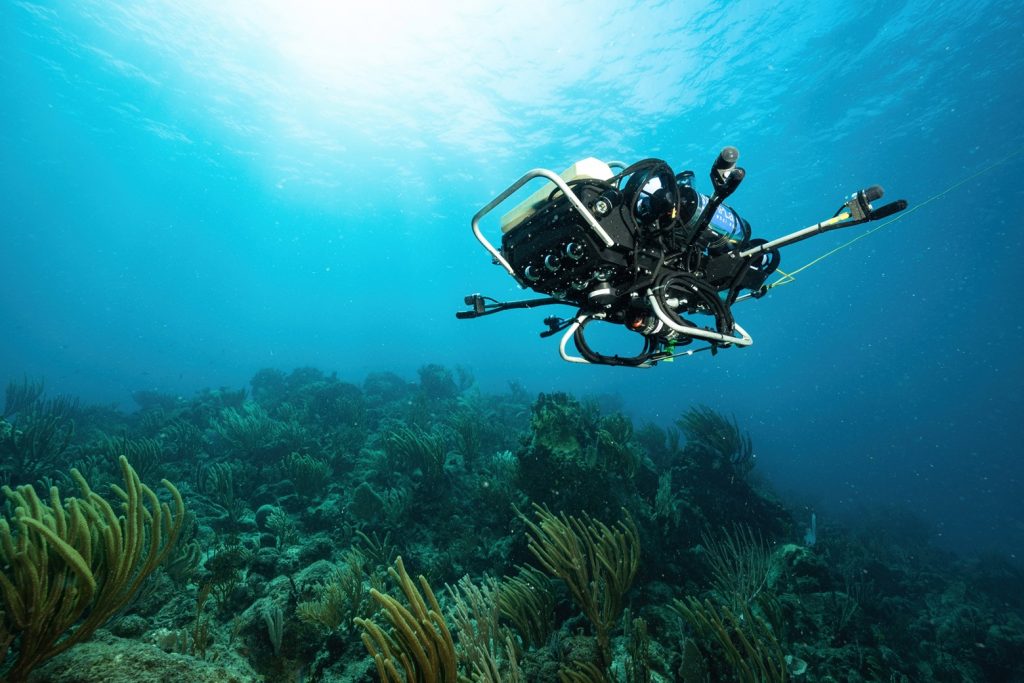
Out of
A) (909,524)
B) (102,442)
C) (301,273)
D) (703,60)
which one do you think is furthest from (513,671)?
(301,273)

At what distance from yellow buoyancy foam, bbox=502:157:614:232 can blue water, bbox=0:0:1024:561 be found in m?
19.3

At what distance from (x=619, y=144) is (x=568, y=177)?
25307mm

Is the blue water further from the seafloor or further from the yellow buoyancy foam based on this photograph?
the yellow buoyancy foam

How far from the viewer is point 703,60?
19062 millimetres

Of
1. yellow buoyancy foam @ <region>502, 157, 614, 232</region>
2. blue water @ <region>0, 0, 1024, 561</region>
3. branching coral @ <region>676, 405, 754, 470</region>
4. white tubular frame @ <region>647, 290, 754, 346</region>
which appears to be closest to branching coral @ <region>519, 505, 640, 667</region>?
white tubular frame @ <region>647, 290, 754, 346</region>

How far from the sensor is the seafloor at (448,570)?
7.55ft

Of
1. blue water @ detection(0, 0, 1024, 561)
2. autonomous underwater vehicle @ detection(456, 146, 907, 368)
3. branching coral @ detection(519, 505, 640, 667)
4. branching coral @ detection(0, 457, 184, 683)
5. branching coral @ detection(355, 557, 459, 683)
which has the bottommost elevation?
branching coral @ detection(519, 505, 640, 667)

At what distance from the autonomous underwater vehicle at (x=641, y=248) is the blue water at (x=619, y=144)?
63.5ft

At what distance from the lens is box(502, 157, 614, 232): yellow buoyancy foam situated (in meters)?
2.74

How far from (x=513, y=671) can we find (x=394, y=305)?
412 feet

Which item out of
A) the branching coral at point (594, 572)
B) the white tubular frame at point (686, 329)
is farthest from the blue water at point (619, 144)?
the branching coral at point (594, 572)

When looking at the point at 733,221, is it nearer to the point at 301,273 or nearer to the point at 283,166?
the point at 283,166

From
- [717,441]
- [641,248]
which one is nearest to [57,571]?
[641,248]

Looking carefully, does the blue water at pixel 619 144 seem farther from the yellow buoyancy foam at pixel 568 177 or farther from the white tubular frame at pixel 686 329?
the white tubular frame at pixel 686 329
